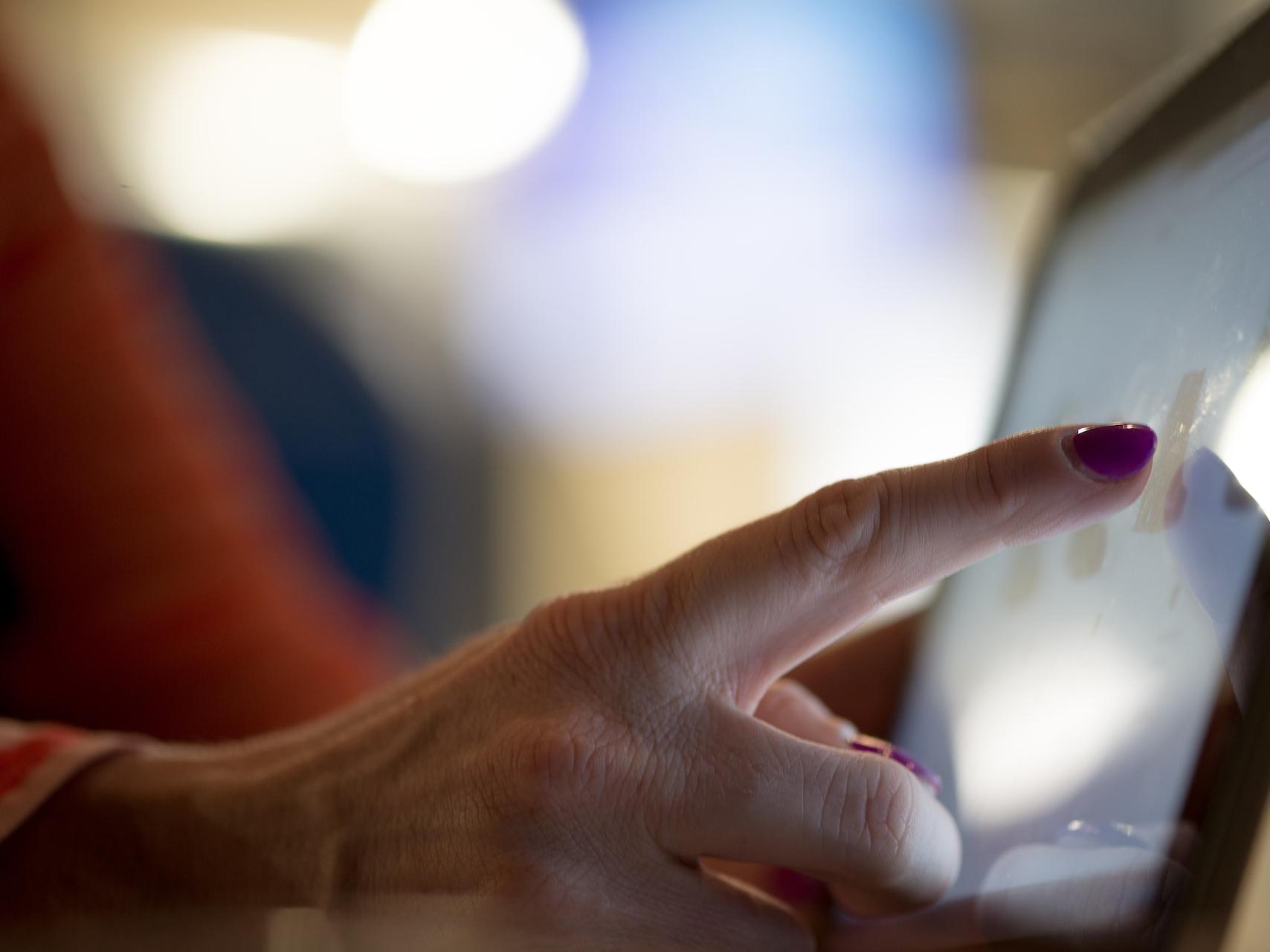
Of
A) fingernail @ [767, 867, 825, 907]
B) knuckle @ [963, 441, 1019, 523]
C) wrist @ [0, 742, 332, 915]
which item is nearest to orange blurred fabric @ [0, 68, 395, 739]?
wrist @ [0, 742, 332, 915]

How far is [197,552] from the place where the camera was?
719 mm

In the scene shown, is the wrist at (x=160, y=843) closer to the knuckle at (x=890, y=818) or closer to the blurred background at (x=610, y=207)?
the knuckle at (x=890, y=818)

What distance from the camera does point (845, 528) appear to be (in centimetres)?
26

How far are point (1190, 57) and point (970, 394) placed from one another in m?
0.98

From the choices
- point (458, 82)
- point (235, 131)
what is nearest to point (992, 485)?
point (458, 82)

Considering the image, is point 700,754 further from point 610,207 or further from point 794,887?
point 610,207

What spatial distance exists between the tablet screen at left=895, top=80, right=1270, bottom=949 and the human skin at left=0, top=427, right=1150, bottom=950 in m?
0.02

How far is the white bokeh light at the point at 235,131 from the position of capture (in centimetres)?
134

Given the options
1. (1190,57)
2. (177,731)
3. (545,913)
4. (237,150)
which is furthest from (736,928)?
(237,150)

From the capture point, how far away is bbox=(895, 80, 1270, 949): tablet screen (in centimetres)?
24

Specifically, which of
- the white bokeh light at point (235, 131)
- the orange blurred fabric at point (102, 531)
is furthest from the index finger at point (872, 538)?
the white bokeh light at point (235, 131)

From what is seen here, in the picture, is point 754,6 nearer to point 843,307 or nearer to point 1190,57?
point 843,307

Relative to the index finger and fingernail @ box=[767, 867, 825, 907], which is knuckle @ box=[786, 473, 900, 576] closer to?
the index finger

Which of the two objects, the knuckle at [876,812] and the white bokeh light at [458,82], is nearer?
the knuckle at [876,812]
